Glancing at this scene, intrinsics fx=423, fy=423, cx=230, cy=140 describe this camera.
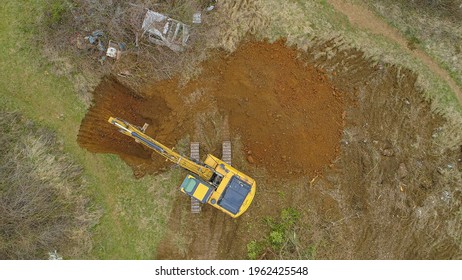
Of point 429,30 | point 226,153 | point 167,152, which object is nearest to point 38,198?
point 167,152

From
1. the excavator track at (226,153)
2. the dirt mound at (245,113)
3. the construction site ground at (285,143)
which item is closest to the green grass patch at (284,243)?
Answer: the construction site ground at (285,143)

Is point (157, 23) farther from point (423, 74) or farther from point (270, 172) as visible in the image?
point (423, 74)

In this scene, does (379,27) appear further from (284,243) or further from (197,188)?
(197,188)

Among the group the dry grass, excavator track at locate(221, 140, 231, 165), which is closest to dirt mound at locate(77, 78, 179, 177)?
excavator track at locate(221, 140, 231, 165)

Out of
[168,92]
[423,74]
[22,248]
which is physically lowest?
[22,248]

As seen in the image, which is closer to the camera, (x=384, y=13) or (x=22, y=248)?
(x=22, y=248)

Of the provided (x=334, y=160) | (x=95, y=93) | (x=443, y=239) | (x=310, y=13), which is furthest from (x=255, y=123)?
(x=443, y=239)
